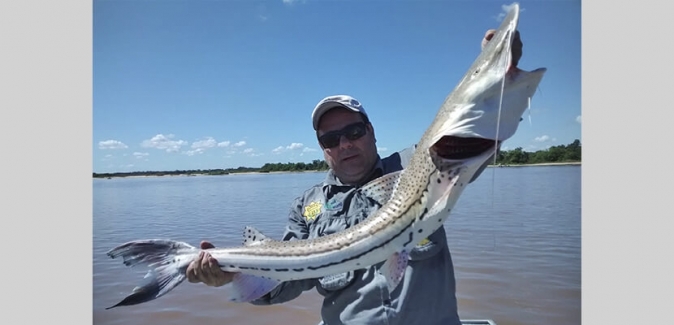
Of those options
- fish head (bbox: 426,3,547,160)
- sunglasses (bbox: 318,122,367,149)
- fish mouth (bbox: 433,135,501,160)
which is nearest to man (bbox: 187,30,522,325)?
sunglasses (bbox: 318,122,367,149)

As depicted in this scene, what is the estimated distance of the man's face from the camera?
150 inches

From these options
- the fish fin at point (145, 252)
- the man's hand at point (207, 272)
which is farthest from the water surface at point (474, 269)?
the man's hand at point (207, 272)

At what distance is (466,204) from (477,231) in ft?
18.5

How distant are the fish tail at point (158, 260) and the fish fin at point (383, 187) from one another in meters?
1.35

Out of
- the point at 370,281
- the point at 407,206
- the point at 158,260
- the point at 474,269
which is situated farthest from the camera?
the point at 474,269

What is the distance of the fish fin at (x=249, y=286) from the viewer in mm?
3062

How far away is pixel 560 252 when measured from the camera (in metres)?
11.1

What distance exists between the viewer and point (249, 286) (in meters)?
3.10

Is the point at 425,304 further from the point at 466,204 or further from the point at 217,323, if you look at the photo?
the point at 466,204

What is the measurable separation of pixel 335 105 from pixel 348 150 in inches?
15.6

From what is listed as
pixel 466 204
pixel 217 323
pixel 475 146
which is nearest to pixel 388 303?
pixel 475 146

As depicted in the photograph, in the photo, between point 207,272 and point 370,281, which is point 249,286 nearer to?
point 207,272

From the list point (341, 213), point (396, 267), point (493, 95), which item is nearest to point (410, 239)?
point (396, 267)

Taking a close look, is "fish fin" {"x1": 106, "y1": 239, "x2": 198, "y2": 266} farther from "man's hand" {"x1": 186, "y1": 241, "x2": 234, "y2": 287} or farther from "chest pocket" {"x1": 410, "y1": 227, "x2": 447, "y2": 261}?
"chest pocket" {"x1": 410, "y1": 227, "x2": 447, "y2": 261}
